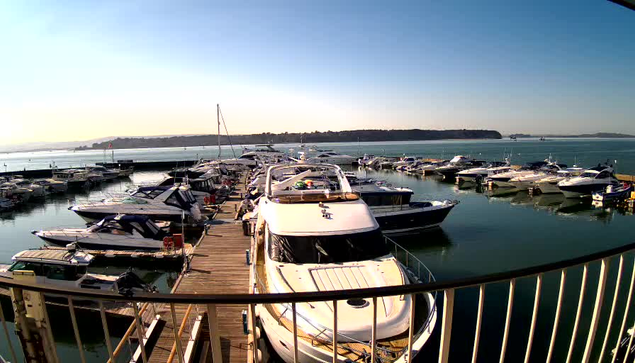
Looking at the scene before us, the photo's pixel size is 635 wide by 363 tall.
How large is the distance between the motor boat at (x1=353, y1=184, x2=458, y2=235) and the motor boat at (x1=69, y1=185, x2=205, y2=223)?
10985 millimetres

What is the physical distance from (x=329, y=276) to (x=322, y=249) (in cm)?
79

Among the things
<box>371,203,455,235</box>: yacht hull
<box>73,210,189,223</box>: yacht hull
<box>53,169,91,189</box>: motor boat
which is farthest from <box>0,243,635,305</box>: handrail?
<box>53,169,91,189</box>: motor boat

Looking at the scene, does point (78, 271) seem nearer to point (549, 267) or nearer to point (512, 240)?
point (549, 267)

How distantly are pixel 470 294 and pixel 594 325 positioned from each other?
10.8 meters

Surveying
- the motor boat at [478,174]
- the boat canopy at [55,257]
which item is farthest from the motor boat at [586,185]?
the boat canopy at [55,257]

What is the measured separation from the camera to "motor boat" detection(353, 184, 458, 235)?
65.2ft

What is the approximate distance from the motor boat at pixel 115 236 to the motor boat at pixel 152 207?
136 inches

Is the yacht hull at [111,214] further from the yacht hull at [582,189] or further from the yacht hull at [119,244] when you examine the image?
the yacht hull at [582,189]

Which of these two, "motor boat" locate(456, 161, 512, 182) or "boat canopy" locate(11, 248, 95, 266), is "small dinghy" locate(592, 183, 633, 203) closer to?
"motor boat" locate(456, 161, 512, 182)

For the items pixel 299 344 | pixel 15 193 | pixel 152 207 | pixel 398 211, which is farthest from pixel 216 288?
pixel 15 193

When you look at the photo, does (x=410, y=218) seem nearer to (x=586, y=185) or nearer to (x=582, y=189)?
(x=582, y=189)

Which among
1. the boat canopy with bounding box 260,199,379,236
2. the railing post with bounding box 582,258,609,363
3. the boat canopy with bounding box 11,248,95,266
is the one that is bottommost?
the boat canopy with bounding box 11,248,95,266

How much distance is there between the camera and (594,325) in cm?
277

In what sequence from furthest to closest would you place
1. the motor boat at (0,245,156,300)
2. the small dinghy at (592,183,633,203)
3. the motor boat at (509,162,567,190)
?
the motor boat at (509,162,567,190) < the small dinghy at (592,183,633,203) < the motor boat at (0,245,156,300)
